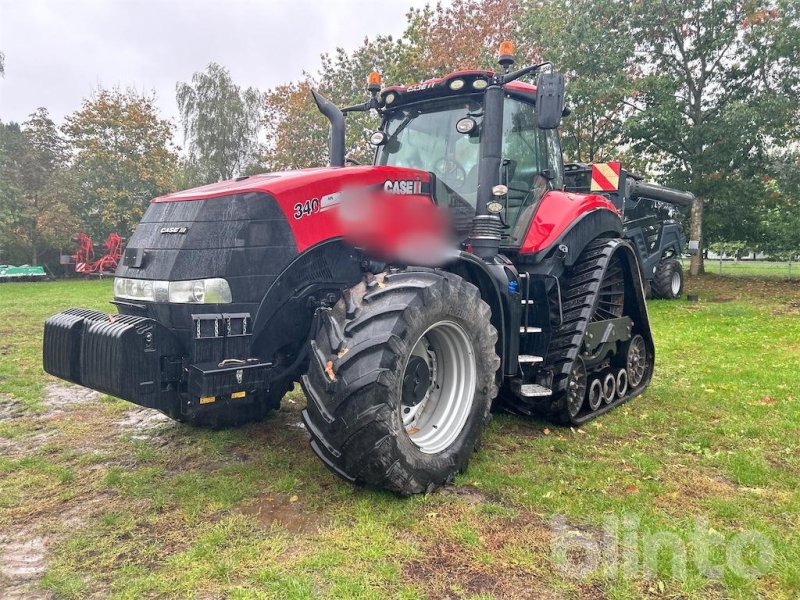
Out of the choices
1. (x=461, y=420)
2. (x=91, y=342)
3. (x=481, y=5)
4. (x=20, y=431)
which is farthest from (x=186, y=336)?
(x=481, y=5)

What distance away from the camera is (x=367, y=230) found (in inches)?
152

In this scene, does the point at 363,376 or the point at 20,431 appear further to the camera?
the point at 20,431

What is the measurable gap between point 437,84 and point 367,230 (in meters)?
1.70

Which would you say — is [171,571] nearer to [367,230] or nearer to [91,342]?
[91,342]

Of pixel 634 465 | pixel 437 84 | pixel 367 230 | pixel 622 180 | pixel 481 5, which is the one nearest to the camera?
pixel 367 230

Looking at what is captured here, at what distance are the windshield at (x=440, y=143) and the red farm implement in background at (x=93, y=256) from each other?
22483 millimetres

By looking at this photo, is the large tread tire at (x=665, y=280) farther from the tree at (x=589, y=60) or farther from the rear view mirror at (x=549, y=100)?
the rear view mirror at (x=549, y=100)

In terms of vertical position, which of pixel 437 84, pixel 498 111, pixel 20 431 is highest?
pixel 437 84

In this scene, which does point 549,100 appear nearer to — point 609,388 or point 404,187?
point 404,187

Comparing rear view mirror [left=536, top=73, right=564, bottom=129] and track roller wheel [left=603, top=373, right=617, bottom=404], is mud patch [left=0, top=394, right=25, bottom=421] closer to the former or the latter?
rear view mirror [left=536, top=73, right=564, bottom=129]

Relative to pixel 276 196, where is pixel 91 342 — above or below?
below

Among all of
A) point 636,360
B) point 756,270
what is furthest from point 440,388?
point 756,270

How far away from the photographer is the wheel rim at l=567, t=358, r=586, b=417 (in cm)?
493

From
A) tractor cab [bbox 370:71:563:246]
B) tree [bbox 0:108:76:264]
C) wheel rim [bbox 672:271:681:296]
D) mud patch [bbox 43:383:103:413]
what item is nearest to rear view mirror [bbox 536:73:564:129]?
tractor cab [bbox 370:71:563:246]
